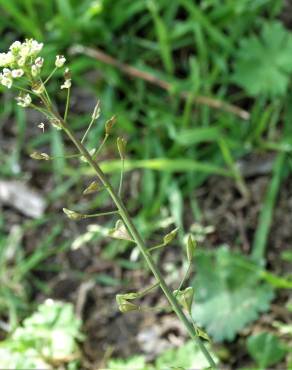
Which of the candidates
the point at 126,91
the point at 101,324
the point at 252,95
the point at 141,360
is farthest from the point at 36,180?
the point at 141,360

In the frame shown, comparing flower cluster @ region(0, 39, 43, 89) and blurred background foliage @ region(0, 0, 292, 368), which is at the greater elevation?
flower cluster @ region(0, 39, 43, 89)

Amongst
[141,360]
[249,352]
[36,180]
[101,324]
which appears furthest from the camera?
[36,180]

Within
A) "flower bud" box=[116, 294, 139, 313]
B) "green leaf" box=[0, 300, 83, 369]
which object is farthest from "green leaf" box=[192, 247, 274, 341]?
"flower bud" box=[116, 294, 139, 313]

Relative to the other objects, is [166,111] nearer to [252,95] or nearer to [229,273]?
[252,95]

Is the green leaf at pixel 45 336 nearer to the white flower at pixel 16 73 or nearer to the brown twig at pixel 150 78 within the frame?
the brown twig at pixel 150 78

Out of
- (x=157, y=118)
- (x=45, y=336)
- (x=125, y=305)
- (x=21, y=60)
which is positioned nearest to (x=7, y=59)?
(x=21, y=60)

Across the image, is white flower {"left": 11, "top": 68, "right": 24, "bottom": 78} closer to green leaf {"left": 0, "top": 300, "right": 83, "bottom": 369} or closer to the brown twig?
green leaf {"left": 0, "top": 300, "right": 83, "bottom": 369}

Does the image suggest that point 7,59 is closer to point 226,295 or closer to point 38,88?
point 38,88
